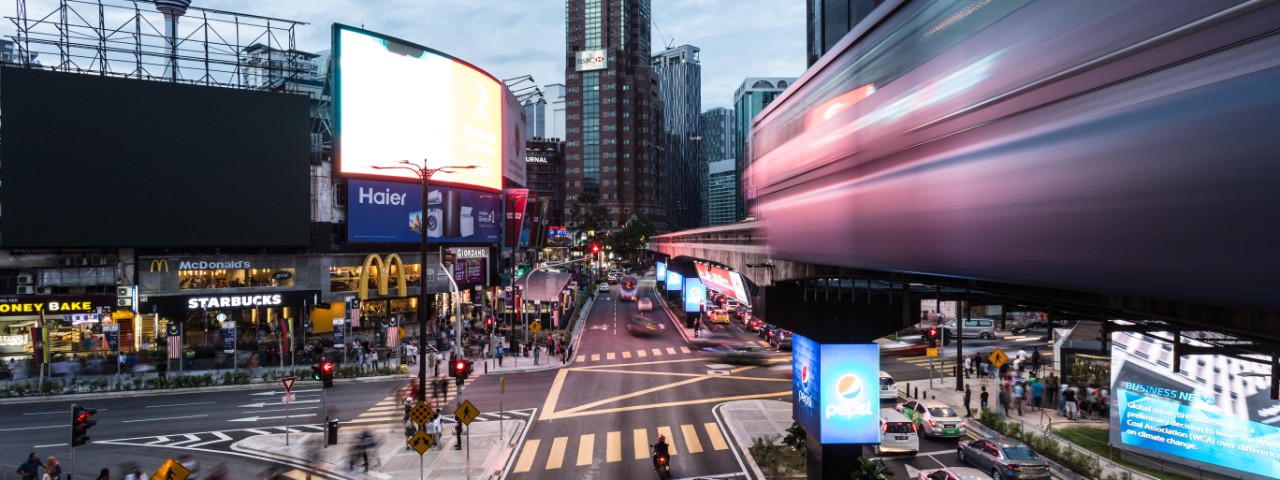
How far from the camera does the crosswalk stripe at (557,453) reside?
789 inches

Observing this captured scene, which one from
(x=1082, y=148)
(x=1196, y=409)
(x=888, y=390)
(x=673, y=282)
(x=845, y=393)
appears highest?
(x=1082, y=148)

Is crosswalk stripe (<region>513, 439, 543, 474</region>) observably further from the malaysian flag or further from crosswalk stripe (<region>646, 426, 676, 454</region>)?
the malaysian flag

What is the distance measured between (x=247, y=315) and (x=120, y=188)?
10.8m

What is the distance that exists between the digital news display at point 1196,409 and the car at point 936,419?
4.44 meters

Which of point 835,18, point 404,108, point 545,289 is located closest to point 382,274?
point 545,289

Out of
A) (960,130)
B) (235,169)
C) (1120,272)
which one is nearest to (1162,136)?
(1120,272)

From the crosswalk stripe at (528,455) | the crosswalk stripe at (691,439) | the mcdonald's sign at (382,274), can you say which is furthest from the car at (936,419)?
the mcdonald's sign at (382,274)

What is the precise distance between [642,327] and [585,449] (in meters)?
30.9

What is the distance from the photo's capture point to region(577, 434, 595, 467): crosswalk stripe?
20.2 meters

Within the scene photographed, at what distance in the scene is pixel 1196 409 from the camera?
17.5m

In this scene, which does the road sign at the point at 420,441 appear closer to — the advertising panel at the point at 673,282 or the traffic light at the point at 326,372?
the traffic light at the point at 326,372

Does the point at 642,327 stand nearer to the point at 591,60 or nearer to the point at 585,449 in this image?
the point at 585,449

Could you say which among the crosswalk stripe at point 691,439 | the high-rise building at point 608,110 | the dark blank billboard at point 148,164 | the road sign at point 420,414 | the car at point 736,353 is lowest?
the car at point 736,353

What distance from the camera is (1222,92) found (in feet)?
12.8
